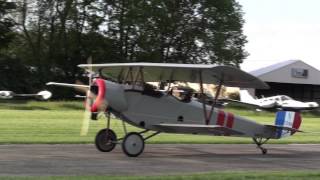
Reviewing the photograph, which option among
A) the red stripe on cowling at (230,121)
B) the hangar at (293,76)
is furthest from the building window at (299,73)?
the red stripe on cowling at (230,121)

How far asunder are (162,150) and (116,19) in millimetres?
72453

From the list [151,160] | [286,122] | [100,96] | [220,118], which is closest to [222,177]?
[151,160]

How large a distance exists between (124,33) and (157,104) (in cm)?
7263

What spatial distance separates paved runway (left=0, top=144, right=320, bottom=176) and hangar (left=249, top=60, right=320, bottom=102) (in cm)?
7000

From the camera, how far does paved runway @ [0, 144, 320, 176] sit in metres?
13.9

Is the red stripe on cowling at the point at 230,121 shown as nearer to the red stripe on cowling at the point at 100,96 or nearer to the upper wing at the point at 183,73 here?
the upper wing at the point at 183,73

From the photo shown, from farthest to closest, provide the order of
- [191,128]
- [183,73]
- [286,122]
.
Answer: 1. [286,122]
2. [183,73]
3. [191,128]

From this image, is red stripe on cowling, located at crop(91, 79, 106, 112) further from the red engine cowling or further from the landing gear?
the landing gear

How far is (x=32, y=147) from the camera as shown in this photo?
18641 millimetres

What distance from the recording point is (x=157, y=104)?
18219mm

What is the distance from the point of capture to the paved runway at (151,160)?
1387cm

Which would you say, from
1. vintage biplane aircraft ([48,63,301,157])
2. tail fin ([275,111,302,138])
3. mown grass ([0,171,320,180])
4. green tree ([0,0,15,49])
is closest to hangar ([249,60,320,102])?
green tree ([0,0,15,49])

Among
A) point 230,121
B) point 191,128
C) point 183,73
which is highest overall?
point 183,73

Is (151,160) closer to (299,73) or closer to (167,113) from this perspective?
(167,113)
